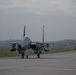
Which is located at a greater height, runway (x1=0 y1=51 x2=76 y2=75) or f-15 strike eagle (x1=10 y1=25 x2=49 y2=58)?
f-15 strike eagle (x1=10 y1=25 x2=49 y2=58)

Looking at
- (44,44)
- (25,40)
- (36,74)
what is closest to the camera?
(36,74)

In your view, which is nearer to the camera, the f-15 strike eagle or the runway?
the runway

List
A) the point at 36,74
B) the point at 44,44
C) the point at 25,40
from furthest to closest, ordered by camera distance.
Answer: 1. the point at 44,44
2. the point at 25,40
3. the point at 36,74

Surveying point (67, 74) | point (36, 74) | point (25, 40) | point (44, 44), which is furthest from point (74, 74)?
point (44, 44)

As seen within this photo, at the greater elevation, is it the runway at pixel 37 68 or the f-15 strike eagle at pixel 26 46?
the f-15 strike eagle at pixel 26 46

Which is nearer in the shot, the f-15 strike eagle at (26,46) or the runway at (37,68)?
the runway at (37,68)

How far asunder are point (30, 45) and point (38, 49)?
4.81ft

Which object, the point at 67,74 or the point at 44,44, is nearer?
the point at 67,74

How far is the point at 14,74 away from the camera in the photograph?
21.9m

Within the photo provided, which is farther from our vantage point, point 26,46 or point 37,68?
point 26,46

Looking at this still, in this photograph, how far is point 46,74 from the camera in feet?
71.9

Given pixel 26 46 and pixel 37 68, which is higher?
pixel 26 46

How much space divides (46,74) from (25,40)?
34470mm

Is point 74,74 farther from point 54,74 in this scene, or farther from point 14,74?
point 14,74
